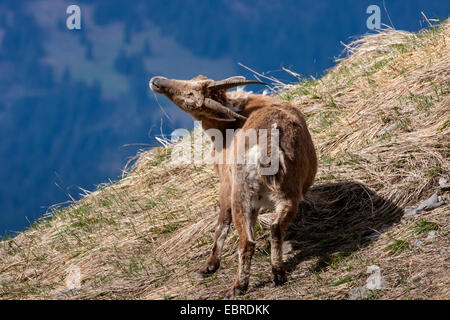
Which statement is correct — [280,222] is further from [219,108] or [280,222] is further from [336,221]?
[336,221]

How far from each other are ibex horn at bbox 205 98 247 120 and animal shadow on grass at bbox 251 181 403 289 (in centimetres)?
137

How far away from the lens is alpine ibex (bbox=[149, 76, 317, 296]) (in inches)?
172

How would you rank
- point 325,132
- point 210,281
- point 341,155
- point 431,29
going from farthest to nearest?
point 431,29
point 325,132
point 341,155
point 210,281

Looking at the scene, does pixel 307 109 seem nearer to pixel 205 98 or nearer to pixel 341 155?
pixel 341 155

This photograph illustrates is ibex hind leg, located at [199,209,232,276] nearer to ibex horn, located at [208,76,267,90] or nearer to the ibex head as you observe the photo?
the ibex head

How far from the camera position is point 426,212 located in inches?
206

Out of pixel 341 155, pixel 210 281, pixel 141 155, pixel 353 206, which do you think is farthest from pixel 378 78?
pixel 210 281

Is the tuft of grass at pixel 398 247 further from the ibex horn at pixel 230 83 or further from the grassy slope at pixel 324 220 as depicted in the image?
the ibex horn at pixel 230 83

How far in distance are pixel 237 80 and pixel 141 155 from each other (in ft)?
16.7

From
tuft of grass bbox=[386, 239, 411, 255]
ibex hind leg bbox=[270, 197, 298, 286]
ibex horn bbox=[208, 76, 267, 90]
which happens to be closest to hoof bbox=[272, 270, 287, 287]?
ibex hind leg bbox=[270, 197, 298, 286]

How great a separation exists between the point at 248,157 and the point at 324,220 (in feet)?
5.44

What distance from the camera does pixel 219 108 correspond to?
5125mm

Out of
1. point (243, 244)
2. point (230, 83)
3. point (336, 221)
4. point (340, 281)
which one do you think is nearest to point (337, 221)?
point (336, 221)

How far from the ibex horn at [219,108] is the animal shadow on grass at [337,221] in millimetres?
1379
